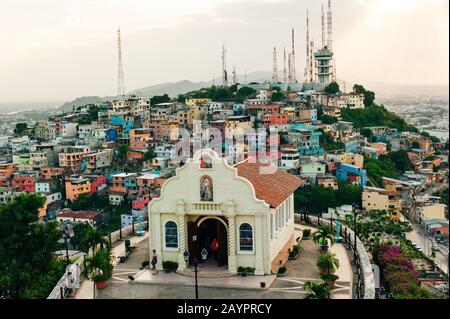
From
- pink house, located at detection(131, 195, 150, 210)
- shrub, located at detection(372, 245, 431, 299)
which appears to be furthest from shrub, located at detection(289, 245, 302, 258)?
A: pink house, located at detection(131, 195, 150, 210)

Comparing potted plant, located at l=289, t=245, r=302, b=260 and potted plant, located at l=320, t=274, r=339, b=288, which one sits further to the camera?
potted plant, located at l=289, t=245, r=302, b=260

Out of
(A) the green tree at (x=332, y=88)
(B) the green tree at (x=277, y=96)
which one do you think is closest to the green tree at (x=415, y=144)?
(A) the green tree at (x=332, y=88)

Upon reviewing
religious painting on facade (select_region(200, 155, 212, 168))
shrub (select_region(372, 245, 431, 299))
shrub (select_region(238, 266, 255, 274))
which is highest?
religious painting on facade (select_region(200, 155, 212, 168))

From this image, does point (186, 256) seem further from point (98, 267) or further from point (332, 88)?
point (332, 88)

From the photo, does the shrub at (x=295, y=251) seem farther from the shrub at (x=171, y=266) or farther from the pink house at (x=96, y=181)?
the pink house at (x=96, y=181)

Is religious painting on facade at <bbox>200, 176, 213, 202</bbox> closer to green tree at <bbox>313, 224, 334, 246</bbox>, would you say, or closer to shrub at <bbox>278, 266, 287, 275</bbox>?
shrub at <bbox>278, 266, 287, 275</bbox>
